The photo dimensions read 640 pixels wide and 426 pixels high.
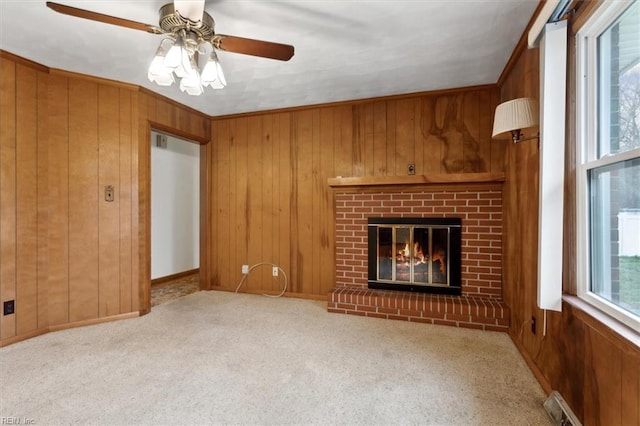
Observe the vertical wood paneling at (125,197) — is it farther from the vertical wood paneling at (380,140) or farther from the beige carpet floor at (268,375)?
the vertical wood paneling at (380,140)

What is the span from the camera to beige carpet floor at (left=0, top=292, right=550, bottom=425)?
1584 mm

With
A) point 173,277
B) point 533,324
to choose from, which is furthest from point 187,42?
point 173,277

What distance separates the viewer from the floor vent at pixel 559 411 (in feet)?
4.62

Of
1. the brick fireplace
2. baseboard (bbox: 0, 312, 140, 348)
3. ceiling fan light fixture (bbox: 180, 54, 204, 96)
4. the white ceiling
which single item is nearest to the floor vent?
the brick fireplace

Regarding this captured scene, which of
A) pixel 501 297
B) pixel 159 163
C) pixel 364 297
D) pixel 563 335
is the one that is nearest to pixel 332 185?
pixel 364 297

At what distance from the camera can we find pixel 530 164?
80.5 inches

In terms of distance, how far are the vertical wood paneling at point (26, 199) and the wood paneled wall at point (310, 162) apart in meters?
1.81

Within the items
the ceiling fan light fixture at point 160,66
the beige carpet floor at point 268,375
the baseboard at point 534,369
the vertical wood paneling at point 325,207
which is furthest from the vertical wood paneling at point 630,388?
the vertical wood paneling at point 325,207

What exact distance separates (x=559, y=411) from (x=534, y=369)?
0.49m

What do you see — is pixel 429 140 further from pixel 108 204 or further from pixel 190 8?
pixel 108 204

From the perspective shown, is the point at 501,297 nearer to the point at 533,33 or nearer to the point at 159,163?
the point at 533,33

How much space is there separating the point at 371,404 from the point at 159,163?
4356 mm

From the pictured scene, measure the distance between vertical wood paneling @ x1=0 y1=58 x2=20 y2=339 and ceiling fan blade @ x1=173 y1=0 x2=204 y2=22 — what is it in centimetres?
203

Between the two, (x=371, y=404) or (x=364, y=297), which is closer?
(x=371, y=404)
